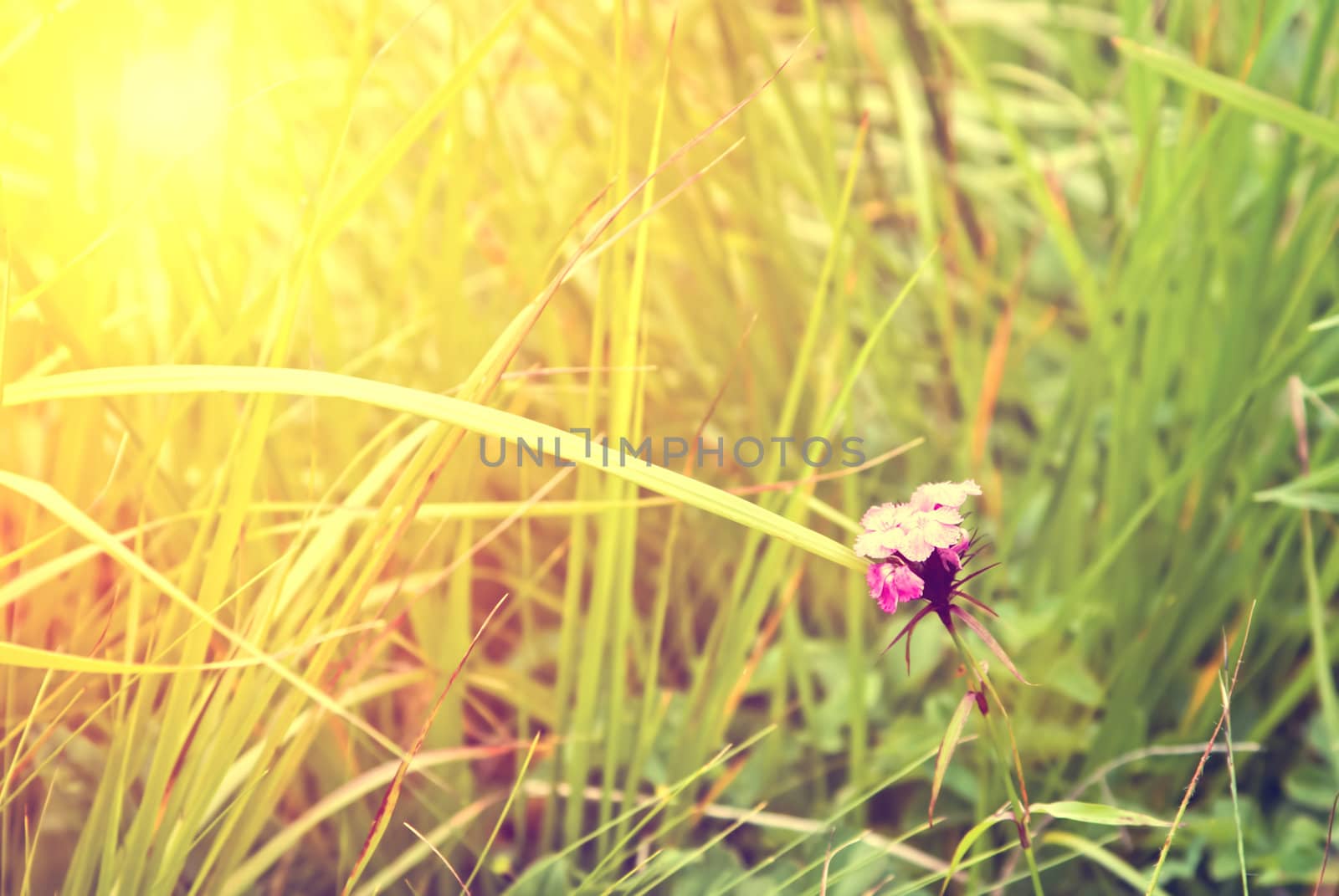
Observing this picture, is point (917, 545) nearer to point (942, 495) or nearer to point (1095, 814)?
point (942, 495)

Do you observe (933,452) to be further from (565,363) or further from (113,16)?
(113,16)

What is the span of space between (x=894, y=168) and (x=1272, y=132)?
20.7 inches

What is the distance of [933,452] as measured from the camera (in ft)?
3.43

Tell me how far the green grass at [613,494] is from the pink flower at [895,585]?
0.15ft

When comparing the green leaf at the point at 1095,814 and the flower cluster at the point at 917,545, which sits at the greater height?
the flower cluster at the point at 917,545

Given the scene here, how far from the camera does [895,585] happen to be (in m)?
0.44

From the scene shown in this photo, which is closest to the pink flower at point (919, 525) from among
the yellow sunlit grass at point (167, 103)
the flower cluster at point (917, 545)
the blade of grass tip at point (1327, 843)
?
the flower cluster at point (917, 545)

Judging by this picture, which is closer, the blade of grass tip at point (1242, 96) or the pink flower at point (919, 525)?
the pink flower at point (919, 525)

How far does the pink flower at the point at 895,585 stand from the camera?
1.42 ft

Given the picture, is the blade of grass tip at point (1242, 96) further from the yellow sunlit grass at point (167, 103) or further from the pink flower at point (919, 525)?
the yellow sunlit grass at point (167, 103)

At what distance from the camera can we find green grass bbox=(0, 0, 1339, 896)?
0.61 meters

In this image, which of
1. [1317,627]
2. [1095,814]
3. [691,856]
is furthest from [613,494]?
[1317,627]

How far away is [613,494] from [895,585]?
333 mm

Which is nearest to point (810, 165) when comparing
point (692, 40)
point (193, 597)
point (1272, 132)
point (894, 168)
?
point (692, 40)
